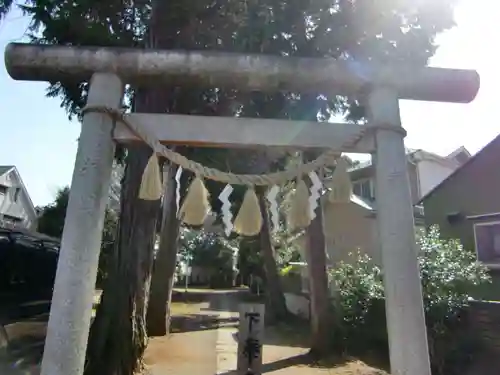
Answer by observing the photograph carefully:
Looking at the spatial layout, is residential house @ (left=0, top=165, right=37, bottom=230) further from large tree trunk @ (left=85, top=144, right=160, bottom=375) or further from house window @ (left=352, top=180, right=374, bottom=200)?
large tree trunk @ (left=85, top=144, right=160, bottom=375)

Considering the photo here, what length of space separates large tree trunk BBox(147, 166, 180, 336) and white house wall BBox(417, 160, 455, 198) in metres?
10.8

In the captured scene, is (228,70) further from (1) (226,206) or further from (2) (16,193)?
(2) (16,193)

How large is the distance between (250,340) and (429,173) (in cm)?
1492

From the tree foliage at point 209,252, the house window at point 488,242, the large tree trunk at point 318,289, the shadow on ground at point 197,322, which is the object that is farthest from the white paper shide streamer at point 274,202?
the tree foliage at point 209,252

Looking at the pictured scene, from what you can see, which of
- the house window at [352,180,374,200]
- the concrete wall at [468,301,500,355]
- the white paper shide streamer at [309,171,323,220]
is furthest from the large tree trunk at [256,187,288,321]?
the white paper shide streamer at [309,171,323,220]

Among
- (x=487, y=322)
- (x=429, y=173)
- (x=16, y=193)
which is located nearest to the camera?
(x=487, y=322)

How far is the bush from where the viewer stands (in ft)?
22.3

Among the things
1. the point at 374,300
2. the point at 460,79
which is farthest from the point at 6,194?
the point at 460,79

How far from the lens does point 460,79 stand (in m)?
3.00

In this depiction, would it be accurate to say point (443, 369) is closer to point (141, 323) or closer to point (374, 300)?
point (374, 300)

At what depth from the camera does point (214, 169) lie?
9.36ft

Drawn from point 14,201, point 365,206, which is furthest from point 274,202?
point 14,201

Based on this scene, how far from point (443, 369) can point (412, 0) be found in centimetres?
557

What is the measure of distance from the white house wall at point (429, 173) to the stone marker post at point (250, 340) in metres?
14.0
